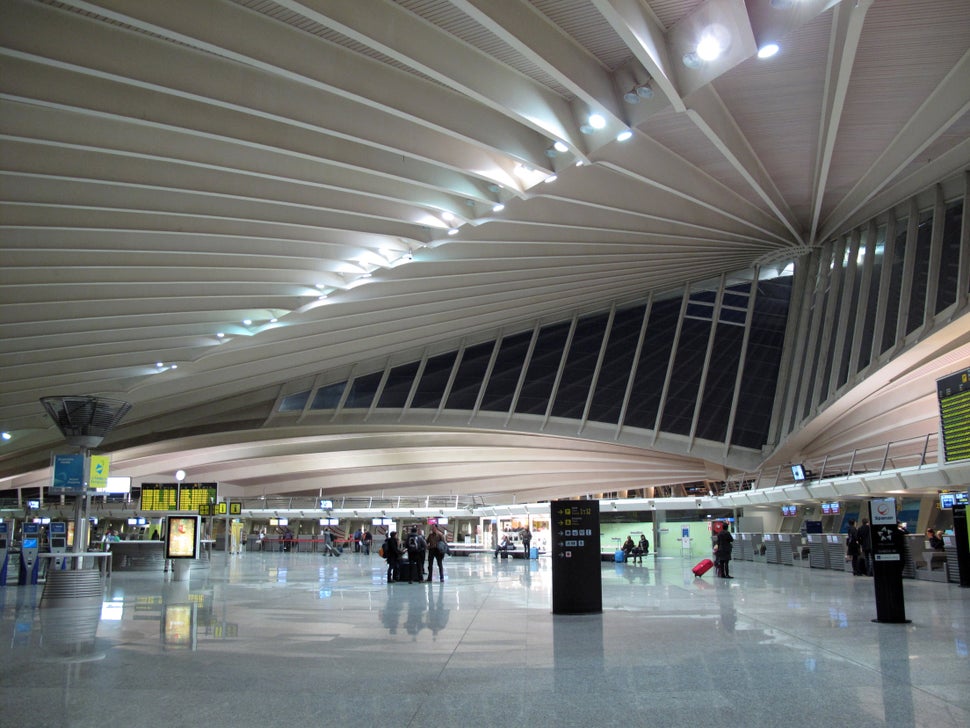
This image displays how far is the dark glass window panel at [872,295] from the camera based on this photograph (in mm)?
20375

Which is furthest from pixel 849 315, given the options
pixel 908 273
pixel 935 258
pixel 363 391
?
pixel 363 391

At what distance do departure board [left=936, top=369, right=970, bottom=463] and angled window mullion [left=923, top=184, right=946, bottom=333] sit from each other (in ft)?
7.49

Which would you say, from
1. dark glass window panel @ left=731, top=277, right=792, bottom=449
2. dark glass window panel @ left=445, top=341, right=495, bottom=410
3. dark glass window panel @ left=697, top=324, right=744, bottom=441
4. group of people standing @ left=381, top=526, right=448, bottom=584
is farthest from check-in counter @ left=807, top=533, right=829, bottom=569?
Answer: group of people standing @ left=381, top=526, right=448, bottom=584

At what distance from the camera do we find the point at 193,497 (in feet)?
93.4

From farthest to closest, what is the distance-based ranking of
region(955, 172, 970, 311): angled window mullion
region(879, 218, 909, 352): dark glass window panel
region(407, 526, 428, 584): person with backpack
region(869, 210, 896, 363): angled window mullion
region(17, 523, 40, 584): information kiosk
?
region(17, 523, 40, 584): information kiosk, region(407, 526, 428, 584): person with backpack, region(869, 210, 896, 363): angled window mullion, region(879, 218, 909, 352): dark glass window panel, region(955, 172, 970, 311): angled window mullion

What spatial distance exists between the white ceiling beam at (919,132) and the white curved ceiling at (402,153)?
7 centimetres

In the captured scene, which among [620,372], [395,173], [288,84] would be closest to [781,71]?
[395,173]

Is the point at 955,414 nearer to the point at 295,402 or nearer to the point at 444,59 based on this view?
the point at 444,59

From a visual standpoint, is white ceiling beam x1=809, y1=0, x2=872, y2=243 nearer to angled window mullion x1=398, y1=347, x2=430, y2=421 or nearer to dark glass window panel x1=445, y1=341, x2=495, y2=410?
dark glass window panel x1=445, y1=341, x2=495, y2=410

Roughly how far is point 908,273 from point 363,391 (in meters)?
20.4

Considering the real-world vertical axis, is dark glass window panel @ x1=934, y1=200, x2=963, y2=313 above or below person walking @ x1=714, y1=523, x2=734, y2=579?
above

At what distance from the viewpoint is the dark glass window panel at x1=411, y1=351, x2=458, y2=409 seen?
3103 cm

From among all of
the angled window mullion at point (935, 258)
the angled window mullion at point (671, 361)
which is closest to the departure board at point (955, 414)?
the angled window mullion at point (935, 258)

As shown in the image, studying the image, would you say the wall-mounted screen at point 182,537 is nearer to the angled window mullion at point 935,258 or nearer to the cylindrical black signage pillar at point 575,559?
the cylindrical black signage pillar at point 575,559
